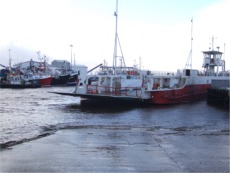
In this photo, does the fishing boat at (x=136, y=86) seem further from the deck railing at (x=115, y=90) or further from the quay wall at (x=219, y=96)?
the quay wall at (x=219, y=96)

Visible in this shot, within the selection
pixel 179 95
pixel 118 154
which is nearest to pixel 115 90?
pixel 179 95

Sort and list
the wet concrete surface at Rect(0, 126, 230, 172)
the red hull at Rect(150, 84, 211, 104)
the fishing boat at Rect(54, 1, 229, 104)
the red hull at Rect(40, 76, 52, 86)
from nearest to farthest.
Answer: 1. the wet concrete surface at Rect(0, 126, 230, 172)
2. the fishing boat at Rect(54, 1, 229, 104)
3. the red hull at Rect(150, 84, 211, 104)
4. the red hull at Rect(40, 76, 52, 86)

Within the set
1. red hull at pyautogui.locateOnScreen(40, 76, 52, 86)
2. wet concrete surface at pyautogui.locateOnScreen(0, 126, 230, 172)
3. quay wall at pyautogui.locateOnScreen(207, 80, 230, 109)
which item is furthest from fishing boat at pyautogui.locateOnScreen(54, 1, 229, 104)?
red hull at pyautogui.locateOnScreen(40, 76, 52, 86)

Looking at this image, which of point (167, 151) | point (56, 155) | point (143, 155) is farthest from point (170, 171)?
point (56, 155)

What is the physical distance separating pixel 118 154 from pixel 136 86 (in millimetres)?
23781

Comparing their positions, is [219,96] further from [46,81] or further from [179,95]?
[46,81]

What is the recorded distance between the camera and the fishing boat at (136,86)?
1224 inches

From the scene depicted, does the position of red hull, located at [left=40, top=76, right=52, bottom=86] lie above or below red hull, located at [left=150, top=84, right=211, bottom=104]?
above

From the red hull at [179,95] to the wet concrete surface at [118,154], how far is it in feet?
62.1

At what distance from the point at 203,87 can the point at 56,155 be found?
3759 cm

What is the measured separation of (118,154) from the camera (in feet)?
32.3

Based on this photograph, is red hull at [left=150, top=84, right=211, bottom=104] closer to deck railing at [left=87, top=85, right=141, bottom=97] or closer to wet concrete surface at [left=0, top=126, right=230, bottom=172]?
deck railing at [left=87, top=85, right=141, bottom=97]

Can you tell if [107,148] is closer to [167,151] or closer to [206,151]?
[167,151]

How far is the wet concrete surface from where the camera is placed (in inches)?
327
